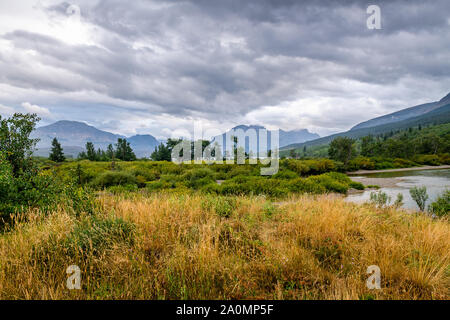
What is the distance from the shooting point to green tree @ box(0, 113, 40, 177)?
21.6 feet

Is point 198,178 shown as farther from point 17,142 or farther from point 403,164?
point 403,164

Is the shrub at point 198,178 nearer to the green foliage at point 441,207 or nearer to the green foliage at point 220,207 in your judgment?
the green foliage at point 220,207

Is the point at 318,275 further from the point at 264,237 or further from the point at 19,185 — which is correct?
the point at 19,185

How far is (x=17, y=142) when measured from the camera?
6766 mm

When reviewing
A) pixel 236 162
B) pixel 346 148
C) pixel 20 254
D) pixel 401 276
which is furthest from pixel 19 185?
pixel 346 148

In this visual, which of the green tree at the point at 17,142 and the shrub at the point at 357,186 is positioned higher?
the green tree at the point at 17,142

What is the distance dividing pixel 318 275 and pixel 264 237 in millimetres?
1279

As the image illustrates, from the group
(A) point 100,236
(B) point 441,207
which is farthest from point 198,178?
(B) point 441,207

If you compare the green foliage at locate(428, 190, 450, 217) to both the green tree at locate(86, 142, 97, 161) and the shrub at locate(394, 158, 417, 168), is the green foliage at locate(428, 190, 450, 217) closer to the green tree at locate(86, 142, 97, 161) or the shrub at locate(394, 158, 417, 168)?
the shrub at locate(394, 158, 417, 168)

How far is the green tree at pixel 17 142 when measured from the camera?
658 centimetres

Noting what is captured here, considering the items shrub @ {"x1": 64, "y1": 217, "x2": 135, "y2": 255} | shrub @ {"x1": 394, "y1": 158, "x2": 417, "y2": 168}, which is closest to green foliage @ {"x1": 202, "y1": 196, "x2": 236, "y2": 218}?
shrub @ {"x1": 64, "y1": 217, "x2": 135, "y2": 255}
